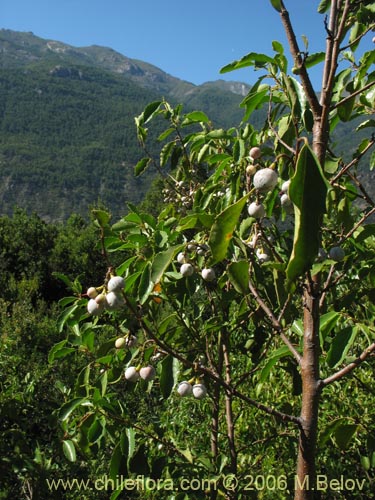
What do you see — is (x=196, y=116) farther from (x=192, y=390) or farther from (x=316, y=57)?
(x=192, y=390)

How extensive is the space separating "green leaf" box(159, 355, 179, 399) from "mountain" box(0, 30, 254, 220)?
6313 centimetres

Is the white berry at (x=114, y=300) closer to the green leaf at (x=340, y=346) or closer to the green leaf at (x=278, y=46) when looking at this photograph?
the green leaf at (x=340, y=346)

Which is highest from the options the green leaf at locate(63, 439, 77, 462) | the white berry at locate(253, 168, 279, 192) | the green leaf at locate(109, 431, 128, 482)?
the white berry at locate(253, 168, 279, 192)

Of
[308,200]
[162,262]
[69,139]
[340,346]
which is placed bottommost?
[340,346]

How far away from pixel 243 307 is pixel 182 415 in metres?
2.55

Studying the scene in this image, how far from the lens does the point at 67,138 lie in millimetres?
97250

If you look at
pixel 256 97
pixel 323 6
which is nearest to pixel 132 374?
pixel 256 97

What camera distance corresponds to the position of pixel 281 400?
125 inches

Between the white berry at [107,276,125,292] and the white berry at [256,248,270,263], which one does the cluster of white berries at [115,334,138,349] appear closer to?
the white berry at [107,276,125,292]

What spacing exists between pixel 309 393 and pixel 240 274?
354mm

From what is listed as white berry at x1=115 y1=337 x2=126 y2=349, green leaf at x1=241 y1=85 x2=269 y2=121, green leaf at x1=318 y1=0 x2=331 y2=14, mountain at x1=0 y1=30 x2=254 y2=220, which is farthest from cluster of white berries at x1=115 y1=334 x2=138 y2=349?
mountain at x1=0 y1=30 x2=254 y2=220

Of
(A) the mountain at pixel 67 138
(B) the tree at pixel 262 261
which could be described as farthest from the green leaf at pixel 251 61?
(A) the mountain at pixel 67 138

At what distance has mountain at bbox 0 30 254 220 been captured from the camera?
77.8 metres

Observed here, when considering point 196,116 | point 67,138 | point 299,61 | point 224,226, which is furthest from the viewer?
point 67,138
